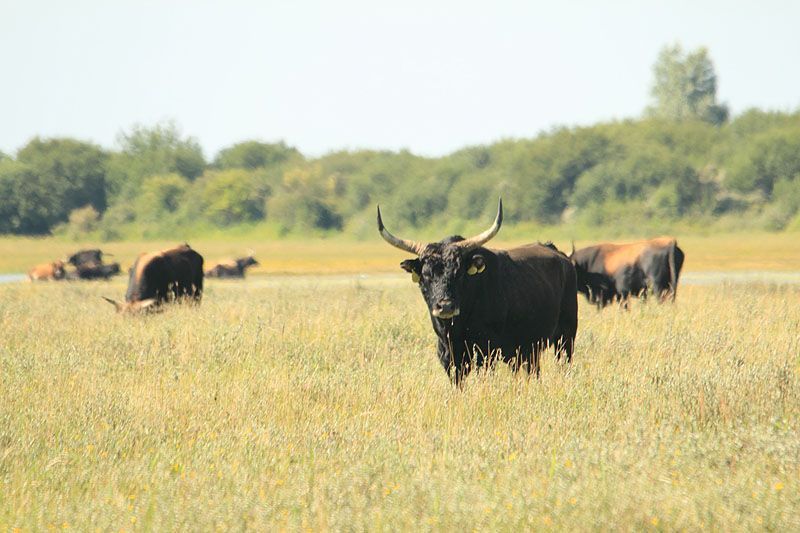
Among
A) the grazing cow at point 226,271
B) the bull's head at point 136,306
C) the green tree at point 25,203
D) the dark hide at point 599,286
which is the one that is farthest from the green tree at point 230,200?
the bull's head at point 136,306

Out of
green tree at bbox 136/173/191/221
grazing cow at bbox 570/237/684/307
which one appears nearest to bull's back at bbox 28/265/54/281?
grazing cow at bbox 570/237/684/307

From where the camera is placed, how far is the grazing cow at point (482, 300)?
9648 millimetres

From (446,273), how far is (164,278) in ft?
32.3

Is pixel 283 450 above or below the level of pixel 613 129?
below

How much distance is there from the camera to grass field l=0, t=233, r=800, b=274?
41.8 metres

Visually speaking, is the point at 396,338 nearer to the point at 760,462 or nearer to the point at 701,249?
the point at 760,462

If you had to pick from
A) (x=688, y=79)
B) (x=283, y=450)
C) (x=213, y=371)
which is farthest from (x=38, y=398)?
(x=688, y=79)

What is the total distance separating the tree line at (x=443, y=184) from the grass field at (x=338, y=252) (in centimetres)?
272

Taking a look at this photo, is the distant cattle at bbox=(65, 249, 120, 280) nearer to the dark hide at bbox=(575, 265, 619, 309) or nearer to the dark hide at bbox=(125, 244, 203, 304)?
the dark hide at bbox=(125, 244, 203, 304)

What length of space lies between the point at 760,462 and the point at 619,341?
5579 mm

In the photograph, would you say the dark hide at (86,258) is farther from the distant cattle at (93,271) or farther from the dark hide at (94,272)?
the dark hide at (94,272)

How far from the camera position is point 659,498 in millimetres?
5926

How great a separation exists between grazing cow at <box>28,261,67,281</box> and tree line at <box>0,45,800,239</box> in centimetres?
2317

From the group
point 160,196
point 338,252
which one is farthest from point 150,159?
point 338,252
